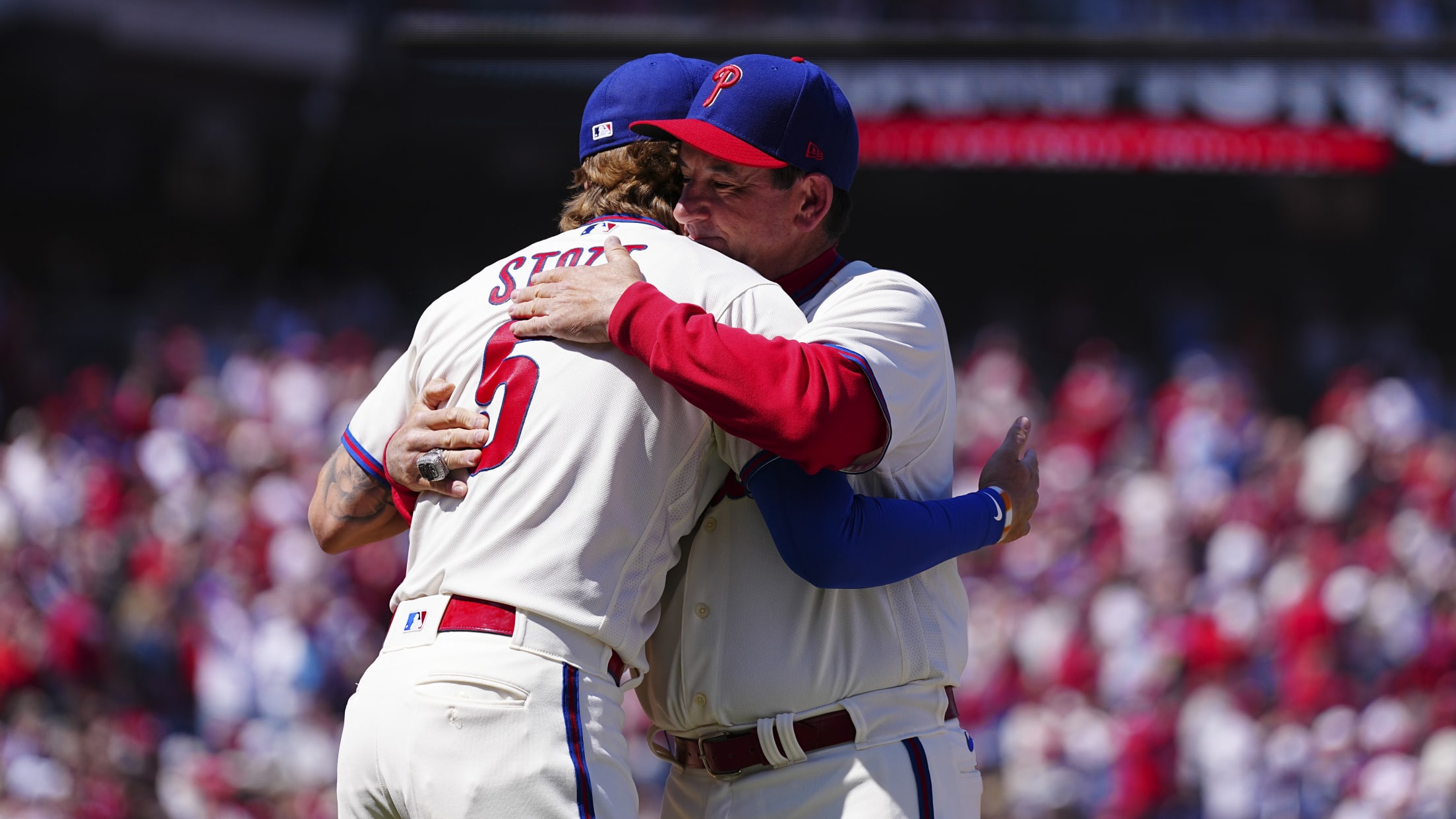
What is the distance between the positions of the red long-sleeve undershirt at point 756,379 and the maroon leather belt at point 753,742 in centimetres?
38

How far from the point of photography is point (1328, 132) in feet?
41.0

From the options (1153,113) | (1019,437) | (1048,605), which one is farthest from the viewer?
(1153,113)

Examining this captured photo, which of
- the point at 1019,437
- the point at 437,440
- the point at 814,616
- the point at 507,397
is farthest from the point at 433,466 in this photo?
the point at 1019,437

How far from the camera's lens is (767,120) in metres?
2.18

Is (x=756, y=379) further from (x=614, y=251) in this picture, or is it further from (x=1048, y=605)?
(x=1048, y=605)

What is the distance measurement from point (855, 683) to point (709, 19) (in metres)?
12.4

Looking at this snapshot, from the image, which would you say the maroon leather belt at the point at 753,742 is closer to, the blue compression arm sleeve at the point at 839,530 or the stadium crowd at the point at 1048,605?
the blue compression arm sleeve at the point at 839,530

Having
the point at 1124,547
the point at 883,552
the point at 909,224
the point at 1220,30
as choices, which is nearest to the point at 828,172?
the point at 883,552

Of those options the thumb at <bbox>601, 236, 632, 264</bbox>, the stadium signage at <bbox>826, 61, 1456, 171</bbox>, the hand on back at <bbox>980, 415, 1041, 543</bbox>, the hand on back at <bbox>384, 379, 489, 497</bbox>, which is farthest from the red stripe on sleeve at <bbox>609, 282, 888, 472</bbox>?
the stadium signage at <bbox>826, 61, 1456, 171</bbox>

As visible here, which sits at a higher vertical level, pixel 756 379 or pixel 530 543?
pixel 756 379

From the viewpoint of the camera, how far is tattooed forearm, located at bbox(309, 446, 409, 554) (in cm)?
232

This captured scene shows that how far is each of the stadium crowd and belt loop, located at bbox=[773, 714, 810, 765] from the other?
6428mm

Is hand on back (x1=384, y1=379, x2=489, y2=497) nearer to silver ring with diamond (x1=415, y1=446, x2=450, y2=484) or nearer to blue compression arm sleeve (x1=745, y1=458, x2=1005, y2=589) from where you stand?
silver ring with diamond (x1=415, y1=446, x2=450, y2=484)

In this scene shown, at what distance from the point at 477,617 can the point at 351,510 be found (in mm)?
478
